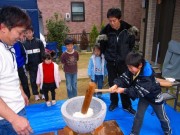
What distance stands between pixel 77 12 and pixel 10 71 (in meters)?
12.8

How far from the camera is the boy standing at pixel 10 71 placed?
1.35m

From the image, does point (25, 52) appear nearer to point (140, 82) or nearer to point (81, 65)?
point (140, 82)

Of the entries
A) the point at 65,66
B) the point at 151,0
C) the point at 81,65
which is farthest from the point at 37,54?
the point at 151,0

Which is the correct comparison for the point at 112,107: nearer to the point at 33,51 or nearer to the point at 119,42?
the point at 119,42

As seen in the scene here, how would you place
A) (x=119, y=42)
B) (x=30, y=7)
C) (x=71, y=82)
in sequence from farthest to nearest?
(x=30, y=7)
(x=71, y=82)
(x=119, y=42)

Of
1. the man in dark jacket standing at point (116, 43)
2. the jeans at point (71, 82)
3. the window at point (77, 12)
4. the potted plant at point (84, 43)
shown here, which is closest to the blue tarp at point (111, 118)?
the man in dark jacket standing at point (116, 43)

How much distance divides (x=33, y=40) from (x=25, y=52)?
13.0 inches

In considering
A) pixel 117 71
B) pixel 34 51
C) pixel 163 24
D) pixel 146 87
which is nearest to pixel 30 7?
pixel 34 51

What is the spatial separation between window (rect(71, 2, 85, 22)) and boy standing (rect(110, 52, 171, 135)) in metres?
11.5

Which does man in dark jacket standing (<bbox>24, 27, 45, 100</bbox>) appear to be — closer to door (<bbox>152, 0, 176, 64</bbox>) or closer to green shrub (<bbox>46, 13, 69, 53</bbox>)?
door (<bbox>152, 0, 176, 64</bbox>)

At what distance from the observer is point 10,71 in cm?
154

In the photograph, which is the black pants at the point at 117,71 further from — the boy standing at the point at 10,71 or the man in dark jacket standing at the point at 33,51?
the boy standing at the point at 10,71

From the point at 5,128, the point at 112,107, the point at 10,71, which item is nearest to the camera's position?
the point at 10,71

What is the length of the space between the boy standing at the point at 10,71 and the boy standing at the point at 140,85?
139 centimetres
